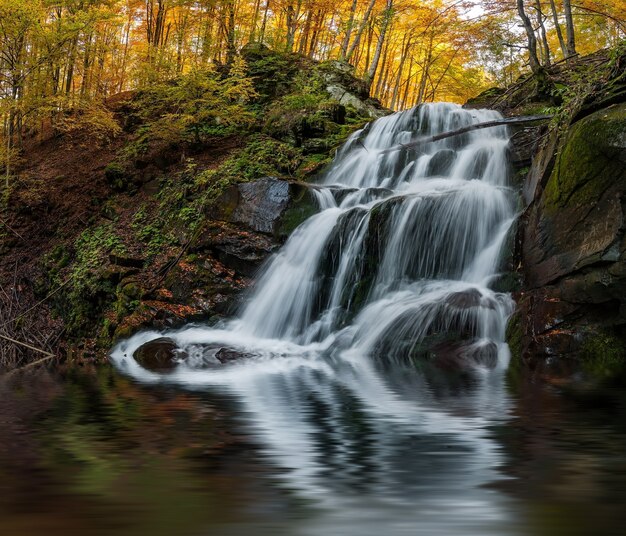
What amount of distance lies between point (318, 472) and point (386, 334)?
17.8 feet

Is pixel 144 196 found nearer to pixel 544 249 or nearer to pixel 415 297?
pixel 415 297

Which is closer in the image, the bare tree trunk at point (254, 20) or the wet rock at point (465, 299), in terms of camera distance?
the wet rock at point (465, 299)

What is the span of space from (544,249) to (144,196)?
8866 millimetres

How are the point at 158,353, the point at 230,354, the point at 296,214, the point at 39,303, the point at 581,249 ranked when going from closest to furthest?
1. the point at 581,249
2. the point at 230,354
3. the point at 158,353
4. the point at 296,214
5. the point at 39,303

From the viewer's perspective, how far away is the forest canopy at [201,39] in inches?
486

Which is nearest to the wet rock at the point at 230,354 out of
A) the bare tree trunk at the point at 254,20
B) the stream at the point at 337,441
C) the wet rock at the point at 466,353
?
the stream at the point at 337,441

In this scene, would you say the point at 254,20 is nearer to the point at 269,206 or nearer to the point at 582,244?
the point at 269,206

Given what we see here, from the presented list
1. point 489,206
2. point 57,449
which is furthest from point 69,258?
point 57,449

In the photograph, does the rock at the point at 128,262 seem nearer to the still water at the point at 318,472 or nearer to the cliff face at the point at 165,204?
the cliff face at the point at 165,204

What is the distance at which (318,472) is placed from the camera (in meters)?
1.79

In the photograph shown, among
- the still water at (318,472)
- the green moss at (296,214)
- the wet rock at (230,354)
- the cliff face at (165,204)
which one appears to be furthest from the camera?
the green moss at (296,214)

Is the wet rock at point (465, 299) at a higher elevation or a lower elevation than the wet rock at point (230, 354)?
higher

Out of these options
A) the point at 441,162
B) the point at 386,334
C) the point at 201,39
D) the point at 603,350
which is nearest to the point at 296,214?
the point at 441,162

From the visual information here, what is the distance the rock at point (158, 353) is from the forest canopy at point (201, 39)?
675 cm
